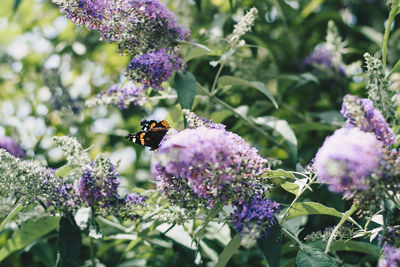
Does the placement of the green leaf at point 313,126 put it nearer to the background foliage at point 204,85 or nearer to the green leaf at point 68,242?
the background foliage at point 204,85

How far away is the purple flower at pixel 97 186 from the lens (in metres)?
1.95

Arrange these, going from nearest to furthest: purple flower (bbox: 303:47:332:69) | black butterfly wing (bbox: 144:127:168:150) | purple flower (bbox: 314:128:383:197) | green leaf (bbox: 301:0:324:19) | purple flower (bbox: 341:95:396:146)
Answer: purple flower (bbox: 314:128:383:197)
purple flower (bbox: 341:95:396:146)
black butterfly wing (bbox: 144:127:168:150)
purple flower (bbox: 303:47:332:69)
green leaf (bbox: 301:0:324:19)

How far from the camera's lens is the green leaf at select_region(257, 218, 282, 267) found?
5.24ft

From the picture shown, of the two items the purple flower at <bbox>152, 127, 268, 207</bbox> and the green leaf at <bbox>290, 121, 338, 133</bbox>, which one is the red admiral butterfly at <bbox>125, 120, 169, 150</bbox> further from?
the green leaf at <bbox>290, 121, 338, 133</bbox>

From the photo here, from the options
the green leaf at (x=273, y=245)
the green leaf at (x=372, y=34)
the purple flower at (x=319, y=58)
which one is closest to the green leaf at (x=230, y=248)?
the green leaf at (x=273, y=245)

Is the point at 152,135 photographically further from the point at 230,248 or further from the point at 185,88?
the point at 230,248

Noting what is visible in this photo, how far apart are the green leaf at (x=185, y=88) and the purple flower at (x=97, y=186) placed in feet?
2.01

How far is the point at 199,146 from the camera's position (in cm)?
152

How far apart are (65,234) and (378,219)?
1666 millimetres

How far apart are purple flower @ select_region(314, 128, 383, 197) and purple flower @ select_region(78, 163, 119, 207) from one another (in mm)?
1113

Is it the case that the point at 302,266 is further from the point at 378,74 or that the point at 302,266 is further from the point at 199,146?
the point at 378,74

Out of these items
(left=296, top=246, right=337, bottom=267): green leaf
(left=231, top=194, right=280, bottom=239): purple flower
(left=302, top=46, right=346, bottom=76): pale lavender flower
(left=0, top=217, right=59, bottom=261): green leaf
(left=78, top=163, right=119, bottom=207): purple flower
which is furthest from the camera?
(left=302, top=46, right=346, bottom=76): pale lavender flower

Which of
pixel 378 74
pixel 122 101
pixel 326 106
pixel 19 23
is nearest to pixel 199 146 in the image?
pixel 378 74

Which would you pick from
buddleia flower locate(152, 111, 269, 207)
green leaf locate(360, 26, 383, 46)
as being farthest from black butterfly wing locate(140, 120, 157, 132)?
green leaf locate(360, 26, 383, 46)
